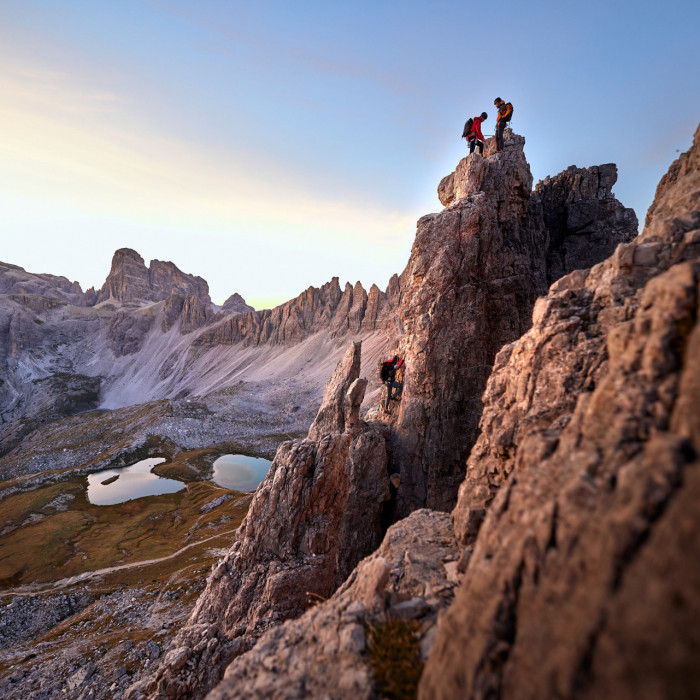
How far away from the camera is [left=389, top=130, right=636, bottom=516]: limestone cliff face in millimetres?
28250

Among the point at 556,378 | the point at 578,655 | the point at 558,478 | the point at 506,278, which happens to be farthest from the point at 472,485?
the point at 506,278

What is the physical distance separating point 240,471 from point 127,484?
82.9 feet

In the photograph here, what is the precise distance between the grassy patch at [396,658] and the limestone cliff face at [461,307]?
63.1ft

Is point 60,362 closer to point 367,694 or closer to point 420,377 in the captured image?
point 420,377

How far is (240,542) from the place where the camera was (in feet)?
84.1

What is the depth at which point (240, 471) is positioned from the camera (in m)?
84.2

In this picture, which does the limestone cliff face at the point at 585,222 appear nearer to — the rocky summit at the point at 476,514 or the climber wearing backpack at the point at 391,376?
the rocky summit at the point at 476,514

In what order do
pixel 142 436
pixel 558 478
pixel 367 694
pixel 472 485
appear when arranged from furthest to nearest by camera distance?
1. pixel 142 436
2. pixel 472 485
3. pixel 367 694
4. pixel 558 478

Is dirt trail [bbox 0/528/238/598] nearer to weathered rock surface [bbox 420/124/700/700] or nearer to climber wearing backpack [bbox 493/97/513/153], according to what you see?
weathered rock surface [bbox 420/124/700/700]

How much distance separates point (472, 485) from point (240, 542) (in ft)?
63.8

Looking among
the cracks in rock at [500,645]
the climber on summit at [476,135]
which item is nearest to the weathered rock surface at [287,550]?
the cracks in rock at [500,645]

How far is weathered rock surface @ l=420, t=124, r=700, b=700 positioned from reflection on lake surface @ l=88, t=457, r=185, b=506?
84318 mm

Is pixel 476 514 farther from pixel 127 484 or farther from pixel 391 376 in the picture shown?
pixel 127 484

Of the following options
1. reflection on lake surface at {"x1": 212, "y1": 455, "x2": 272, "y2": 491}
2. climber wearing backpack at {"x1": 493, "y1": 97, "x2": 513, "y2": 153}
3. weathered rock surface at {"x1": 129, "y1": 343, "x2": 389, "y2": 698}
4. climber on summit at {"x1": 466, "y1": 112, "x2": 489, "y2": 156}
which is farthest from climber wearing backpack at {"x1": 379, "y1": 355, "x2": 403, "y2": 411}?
reflection on lake surface at {"x1": 212, "y1": 455, "x2": 272, "y2": 491}
